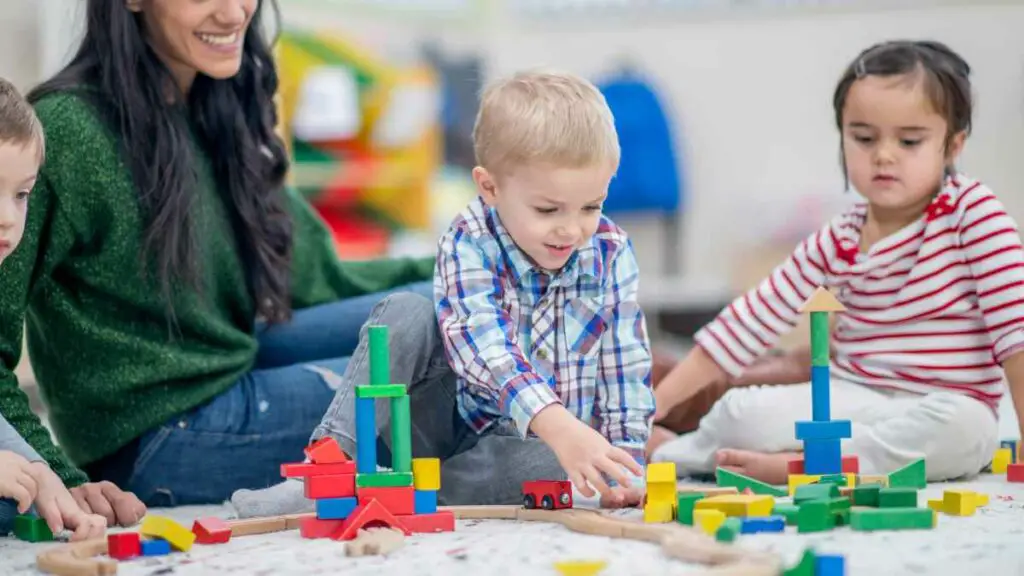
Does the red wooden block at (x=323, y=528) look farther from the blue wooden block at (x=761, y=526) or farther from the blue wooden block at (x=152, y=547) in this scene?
the blue wooden block at (x=761, y=526)

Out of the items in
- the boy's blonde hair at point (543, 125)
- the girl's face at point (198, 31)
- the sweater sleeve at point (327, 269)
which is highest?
the girl's face at point (198, 31)

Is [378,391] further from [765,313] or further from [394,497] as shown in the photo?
[765,313]

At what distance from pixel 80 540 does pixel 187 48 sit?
0.60m

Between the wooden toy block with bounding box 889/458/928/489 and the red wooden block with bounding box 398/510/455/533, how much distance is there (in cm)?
46

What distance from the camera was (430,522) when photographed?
1270 mm

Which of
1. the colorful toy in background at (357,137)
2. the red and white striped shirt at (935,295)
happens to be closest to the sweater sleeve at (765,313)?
the red and white striped shirt at (935,295)

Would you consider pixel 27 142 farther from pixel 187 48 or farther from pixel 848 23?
pixel 848 23

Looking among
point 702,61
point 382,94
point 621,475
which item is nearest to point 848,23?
point 702,61

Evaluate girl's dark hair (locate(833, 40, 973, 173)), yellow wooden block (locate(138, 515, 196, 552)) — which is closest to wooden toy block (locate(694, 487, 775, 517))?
yellow wooden block (locate(138, 515, 196, 552))

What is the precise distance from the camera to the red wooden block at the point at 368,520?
4.04 feet

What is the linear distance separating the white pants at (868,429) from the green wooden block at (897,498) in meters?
0.32

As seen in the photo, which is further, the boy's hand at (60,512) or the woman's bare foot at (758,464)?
the woman's bare foot at (758,464)

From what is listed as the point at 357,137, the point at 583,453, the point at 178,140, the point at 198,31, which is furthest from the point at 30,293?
the point at 357,137

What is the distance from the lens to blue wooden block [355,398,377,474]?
1241 mm
